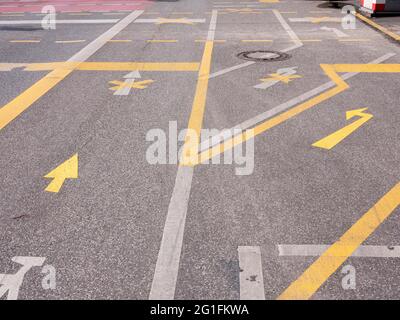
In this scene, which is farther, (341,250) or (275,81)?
(275,81)

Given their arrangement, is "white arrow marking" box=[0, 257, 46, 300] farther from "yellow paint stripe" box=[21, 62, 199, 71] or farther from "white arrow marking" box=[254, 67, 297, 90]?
"yellow paint stripe" box=[21, 62, 199, 71]

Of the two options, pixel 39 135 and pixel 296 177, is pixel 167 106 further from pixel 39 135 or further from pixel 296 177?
pixel 296 177

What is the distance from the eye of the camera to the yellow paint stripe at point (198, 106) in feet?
19.2

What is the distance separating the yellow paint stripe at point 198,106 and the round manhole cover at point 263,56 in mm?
896

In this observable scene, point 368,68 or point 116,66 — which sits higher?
point 368,68

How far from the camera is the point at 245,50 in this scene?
1150 cm

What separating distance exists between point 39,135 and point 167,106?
87.2 inches

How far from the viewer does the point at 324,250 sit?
393cm

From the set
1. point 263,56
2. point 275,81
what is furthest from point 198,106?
point 263,56

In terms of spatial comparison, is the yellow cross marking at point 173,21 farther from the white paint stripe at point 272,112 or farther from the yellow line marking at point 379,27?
the white paint stripe at point 272,112

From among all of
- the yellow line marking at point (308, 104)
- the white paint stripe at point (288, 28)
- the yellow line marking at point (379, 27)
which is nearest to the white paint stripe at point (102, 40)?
the white paint stripe at point (288, 28)

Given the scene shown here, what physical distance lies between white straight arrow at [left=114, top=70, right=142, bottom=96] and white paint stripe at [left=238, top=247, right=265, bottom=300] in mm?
5070

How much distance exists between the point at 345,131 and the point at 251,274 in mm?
3531

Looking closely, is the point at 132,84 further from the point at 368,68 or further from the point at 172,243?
the point at 172,243
